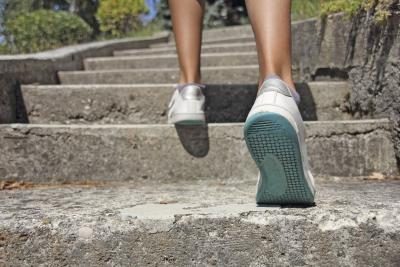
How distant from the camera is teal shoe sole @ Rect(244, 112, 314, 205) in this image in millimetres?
1159

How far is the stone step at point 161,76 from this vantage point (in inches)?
121

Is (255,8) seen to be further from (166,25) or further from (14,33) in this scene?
(166,25)

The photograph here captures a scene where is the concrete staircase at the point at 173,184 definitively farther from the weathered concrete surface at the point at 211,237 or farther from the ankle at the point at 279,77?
the ankle at the point at 279,77

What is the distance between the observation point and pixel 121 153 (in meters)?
1.91

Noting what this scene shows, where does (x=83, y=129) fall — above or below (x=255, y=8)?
below

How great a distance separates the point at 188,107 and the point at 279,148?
2.32 ft

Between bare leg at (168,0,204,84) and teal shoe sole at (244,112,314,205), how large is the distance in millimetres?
739

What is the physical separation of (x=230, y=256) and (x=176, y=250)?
0.12 meters

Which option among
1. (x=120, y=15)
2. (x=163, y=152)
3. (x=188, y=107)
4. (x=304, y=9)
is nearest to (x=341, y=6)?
(x=188, y=107)

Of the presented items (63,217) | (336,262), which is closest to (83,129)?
(63,217)

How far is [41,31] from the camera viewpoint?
5.04 meters

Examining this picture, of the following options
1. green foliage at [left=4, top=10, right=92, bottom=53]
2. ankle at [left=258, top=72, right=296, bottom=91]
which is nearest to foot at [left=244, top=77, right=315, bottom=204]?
ankle at [left=258, top=72, right=296, bottom=91]

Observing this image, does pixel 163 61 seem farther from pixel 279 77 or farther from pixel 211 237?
pixel 211 237

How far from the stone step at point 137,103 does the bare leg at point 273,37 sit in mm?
1001
